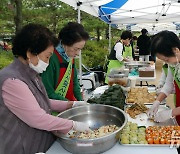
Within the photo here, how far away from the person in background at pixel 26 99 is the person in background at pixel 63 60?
0.48 m

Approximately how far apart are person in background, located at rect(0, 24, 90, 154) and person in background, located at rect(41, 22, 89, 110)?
0.48 m

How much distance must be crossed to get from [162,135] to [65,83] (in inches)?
36.7

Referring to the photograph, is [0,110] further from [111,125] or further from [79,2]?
[79,2]

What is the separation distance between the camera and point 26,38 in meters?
1.30

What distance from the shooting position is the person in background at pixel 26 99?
1.24 metres

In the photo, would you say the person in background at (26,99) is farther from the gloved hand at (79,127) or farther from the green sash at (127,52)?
the green sash at (127,52)

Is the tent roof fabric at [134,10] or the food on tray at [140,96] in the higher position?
the tent roof fabric at [134,10]

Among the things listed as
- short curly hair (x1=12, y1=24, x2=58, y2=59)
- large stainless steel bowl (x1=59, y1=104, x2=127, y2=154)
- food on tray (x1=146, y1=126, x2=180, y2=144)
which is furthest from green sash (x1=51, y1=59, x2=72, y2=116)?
food on tray (x1=146, y1=126, x2=180, y2=144)

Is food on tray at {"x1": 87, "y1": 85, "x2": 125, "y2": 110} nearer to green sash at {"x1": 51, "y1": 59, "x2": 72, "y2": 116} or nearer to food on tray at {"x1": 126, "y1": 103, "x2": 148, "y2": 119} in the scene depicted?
food on tray at {"x1": 126, "y1": 103, "x2": 148, "y2": 119}

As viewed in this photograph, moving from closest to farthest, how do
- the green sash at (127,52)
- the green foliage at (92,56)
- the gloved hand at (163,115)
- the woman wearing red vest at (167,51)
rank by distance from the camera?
1. the woman wearing red vest at (167,51)
2. the gloved hand at (163,115)
3. the green sash at (127,52)
4. the green foliage at (92,56)

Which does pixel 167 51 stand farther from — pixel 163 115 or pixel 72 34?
pixel 72 34

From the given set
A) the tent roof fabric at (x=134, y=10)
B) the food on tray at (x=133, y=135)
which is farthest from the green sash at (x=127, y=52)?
the food on tray at (x=133, y=135)

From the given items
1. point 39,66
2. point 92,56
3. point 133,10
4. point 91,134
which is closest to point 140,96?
point 91,134

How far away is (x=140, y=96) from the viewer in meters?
2.57
